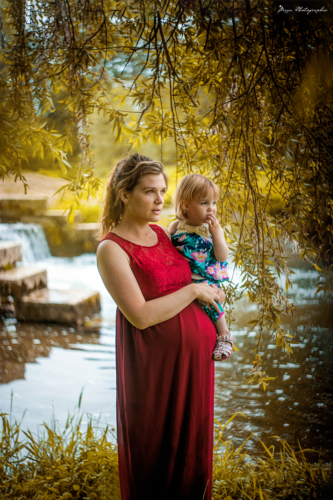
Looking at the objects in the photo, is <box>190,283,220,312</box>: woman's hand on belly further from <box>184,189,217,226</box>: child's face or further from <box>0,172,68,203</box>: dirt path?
<box>0,172,68,203</box>: dirt path

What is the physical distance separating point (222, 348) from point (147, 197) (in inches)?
22.2

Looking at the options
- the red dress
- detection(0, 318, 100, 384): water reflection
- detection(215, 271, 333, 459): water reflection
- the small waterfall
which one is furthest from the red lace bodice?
the small waterfall

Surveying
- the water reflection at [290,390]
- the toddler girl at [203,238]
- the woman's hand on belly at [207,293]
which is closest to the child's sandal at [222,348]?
the toddler girl at [203,238]

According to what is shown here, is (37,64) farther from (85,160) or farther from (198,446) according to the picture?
(198,446)

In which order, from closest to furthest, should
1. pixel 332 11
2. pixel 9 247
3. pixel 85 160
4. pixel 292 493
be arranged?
1. pixel 332 11
2. pixel 85 160
3. pixel 292 493
4. pixel 9 247

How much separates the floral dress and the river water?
1384 millimetres

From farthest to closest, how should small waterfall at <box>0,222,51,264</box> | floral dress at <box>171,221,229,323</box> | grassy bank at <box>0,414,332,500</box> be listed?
small waterfall at <box>0,222,51,264</box> < grassy bank at <box>0,414,332,500</box> < floral dress at <box>171,221,229,323</box>

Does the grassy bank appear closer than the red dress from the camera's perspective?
No

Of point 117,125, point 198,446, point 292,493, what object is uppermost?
point 117,125

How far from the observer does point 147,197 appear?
1.32 m

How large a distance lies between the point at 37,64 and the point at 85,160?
1.28 ft

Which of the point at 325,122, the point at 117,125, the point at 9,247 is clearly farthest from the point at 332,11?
the point at 9,247

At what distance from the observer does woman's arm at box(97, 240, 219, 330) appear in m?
1.23

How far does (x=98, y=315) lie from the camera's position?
525 centimetres
